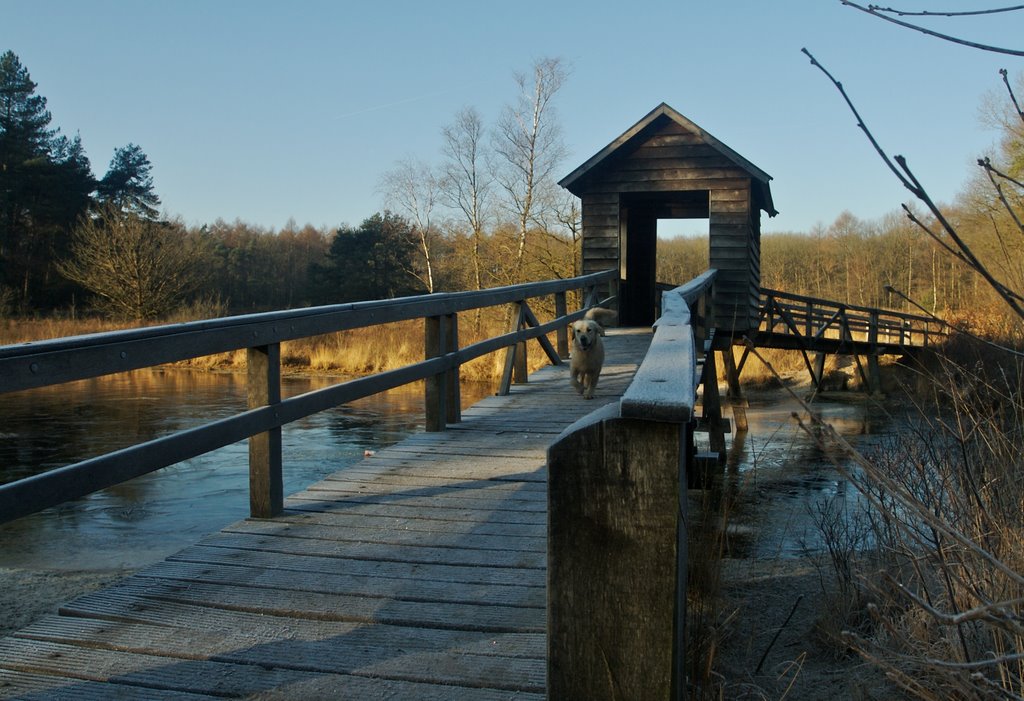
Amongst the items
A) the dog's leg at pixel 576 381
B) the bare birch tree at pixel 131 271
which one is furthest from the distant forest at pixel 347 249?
the dog's leg at pixel 576 381

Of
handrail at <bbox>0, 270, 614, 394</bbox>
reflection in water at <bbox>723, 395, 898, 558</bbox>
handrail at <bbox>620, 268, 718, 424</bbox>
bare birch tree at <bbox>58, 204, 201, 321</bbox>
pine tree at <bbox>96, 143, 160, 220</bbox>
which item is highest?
pine tree at <bbox>96, 143, 160, 220</bbox>

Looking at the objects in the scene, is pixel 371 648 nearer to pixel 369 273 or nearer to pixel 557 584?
pixel 557 584

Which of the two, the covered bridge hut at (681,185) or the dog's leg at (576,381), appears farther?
the covered bridge hut at (681,185)

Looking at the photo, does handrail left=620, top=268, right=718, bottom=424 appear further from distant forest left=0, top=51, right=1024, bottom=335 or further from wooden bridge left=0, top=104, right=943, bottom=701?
distant forest left=0, top=51, right=1024, bottom=335

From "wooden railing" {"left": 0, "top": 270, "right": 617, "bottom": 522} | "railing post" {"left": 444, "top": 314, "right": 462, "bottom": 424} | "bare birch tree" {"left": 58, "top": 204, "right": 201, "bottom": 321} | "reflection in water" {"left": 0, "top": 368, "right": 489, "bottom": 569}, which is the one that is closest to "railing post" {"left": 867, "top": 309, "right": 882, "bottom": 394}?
"reflection in water" {"left": 0, "top": 368, "right": 489, "bottom": 569}

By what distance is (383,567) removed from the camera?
341 centimetres

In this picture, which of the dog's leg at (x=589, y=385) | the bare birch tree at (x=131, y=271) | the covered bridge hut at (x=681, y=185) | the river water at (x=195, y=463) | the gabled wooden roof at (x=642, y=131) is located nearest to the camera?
the dog's leg at (x=589, y=385)

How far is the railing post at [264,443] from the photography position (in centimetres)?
399

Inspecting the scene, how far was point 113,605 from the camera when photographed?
2.98 meters

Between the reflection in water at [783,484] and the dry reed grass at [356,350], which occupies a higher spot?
the dry reed grass at [356,350]

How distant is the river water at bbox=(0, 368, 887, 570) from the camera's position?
837 centimetres

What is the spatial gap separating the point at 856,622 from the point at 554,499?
138 inches

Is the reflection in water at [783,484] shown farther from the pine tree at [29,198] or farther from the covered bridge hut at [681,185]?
the pine tree at [29,198]

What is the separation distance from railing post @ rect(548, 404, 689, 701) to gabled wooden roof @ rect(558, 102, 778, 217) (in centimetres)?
1290
